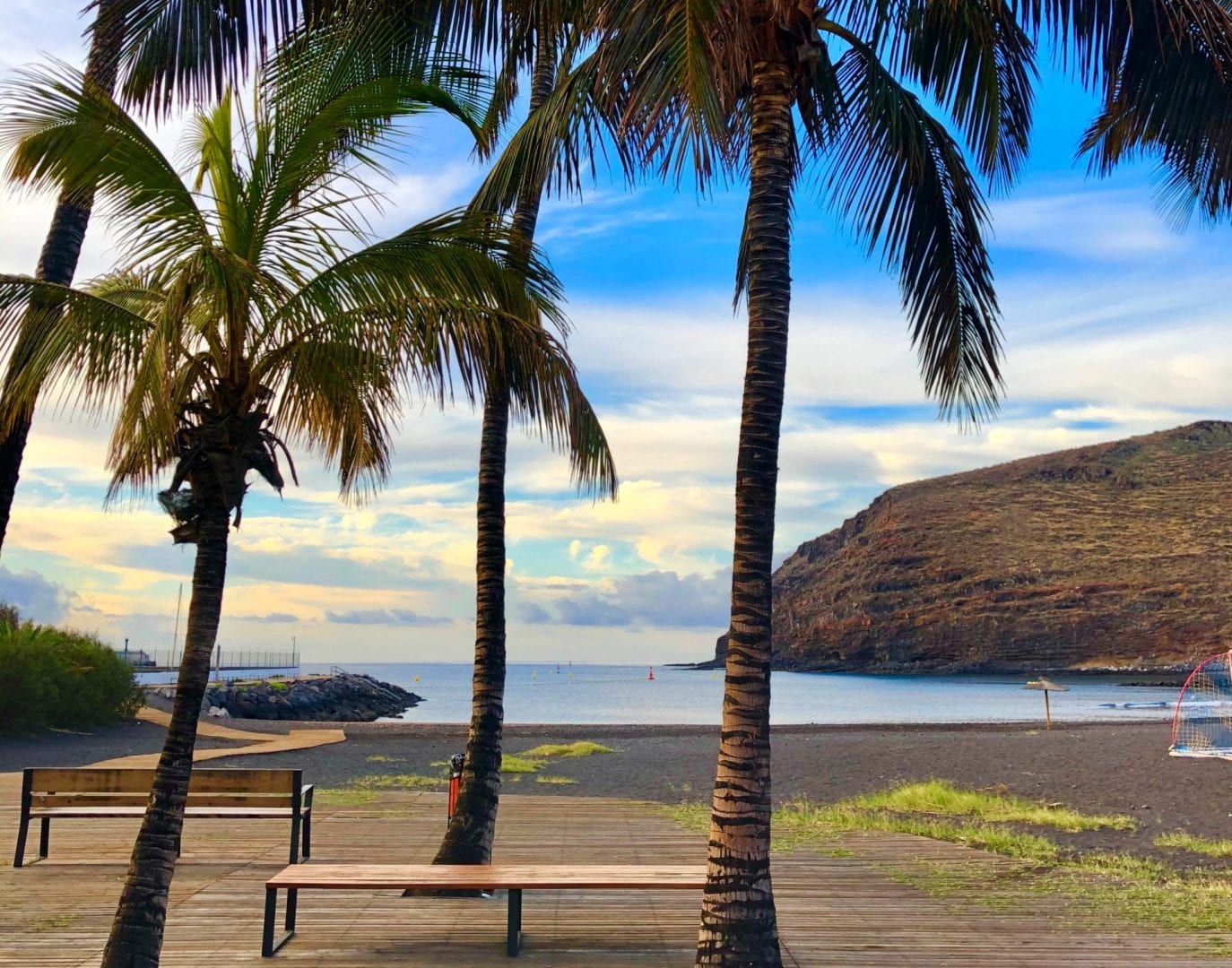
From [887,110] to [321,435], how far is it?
13.5 ft

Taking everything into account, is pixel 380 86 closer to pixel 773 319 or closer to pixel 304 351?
pixel 304 351

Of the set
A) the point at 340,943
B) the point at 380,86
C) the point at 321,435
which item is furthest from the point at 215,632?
the point at 380,86

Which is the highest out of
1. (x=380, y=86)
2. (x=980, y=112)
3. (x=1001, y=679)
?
(x=980, y=112)

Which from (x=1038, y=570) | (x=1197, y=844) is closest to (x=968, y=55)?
(x=1197, y=844)

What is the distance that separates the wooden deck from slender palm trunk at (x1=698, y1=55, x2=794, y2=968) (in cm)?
89

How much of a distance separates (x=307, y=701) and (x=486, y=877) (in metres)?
45.4

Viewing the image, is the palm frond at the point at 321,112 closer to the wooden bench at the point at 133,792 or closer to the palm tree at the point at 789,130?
the palm tree at the point at 789,130

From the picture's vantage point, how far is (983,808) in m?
13.7

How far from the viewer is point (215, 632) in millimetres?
5688

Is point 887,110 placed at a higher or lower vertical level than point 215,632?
higher

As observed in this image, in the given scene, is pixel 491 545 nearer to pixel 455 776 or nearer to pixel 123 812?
pixel 455 776

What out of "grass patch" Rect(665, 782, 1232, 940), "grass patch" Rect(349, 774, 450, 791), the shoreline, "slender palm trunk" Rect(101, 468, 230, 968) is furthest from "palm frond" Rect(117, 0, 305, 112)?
the shoreline

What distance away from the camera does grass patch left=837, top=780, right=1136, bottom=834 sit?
41.3 ft

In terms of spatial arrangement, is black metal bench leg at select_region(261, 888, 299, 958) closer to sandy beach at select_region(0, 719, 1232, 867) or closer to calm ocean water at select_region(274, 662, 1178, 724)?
sandy beach at select_region(0, 719, 1232, 867)
